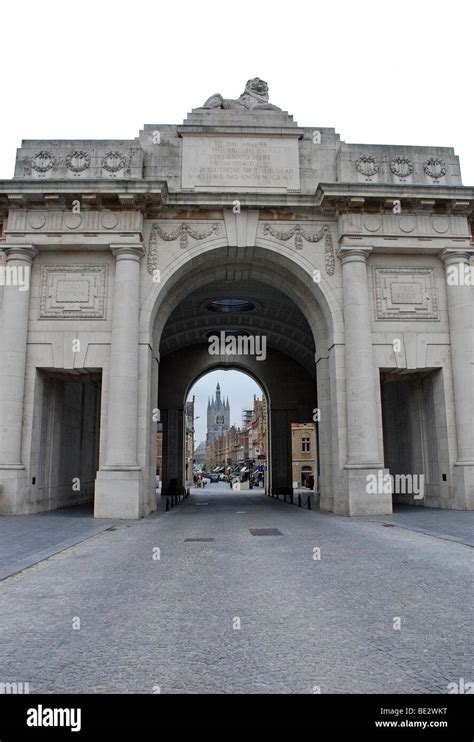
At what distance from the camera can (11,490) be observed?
17.5 metres

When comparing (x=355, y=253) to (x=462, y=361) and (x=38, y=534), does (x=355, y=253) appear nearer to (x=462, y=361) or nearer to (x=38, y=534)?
(x=462, y=361)

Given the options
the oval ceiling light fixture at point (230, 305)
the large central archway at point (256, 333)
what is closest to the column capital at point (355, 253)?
the large central archway at point (256, 333)

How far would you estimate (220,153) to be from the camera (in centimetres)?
2069

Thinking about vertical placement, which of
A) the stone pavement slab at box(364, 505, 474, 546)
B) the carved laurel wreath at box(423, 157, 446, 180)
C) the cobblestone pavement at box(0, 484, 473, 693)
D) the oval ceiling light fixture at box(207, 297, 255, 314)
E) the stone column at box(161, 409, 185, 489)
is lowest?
the stone pavement slab at box(364, 505, 474, 546)

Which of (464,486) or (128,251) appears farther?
(128,251)

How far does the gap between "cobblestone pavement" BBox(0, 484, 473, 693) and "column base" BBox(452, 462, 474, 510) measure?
820 centimetres

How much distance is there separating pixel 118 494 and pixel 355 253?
11.3 meters

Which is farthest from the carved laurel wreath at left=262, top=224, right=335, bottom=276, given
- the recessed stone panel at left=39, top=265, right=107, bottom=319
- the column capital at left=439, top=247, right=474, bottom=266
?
the recessed stone panel at left=39, top=265, right=107, bottom=319

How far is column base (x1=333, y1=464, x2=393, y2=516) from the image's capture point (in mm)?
17656

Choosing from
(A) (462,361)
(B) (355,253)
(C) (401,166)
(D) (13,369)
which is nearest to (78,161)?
(D) (13,369)

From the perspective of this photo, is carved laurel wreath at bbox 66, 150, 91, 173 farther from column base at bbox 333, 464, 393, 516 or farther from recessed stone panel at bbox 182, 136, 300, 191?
column base at bbox 333, 464, 393, 516

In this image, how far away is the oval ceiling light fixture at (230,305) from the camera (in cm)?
3130

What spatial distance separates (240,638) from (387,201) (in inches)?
686

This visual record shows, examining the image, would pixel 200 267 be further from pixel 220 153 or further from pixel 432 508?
pixel 432 508
